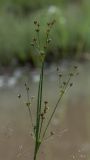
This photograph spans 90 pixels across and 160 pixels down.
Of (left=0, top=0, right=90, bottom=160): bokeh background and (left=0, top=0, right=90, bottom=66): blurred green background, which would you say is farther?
(left=0, top=0, right=90, bottom=66): blurred green background

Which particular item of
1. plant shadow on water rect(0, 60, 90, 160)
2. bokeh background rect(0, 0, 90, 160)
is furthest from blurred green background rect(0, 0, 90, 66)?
plant shadow on water rect(0, 60, 90, 160)

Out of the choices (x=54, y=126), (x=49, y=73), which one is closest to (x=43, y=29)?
(x=49, y=73)

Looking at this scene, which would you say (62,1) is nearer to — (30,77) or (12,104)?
(30,77)

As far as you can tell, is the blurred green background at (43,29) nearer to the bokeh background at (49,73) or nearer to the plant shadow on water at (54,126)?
the bokeh background at (49,73)

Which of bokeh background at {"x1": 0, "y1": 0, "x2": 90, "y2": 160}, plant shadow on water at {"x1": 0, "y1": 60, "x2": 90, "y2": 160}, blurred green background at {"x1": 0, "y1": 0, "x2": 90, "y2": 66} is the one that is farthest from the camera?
blurred green background at {"x1": 0, "y1": 0, "x2": 90, "y2": 66}

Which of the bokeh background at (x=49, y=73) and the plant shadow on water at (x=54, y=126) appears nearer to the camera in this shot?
the plant shadow on water at (x=54, y=126)

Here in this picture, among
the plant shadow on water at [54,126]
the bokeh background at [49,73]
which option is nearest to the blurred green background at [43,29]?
the bokeh background at [49,73]

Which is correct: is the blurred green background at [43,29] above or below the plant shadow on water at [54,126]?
below

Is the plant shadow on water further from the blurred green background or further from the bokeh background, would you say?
the blurred green background

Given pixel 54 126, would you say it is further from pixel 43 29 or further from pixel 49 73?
pixel 43 29
